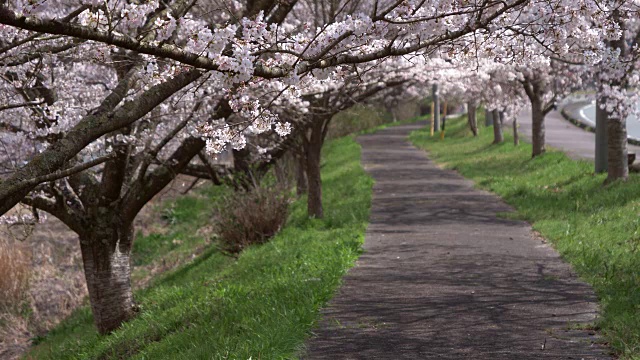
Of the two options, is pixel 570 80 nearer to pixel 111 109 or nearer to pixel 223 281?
pixel 223 281

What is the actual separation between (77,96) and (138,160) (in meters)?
1.56

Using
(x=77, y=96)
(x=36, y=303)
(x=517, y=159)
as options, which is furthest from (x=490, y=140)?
(x=77, y=96)

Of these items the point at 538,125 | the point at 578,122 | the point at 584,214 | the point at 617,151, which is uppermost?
the point at 538,125

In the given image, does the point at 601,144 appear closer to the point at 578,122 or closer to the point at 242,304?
the point at 242,304

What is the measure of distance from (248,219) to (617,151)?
7.32 metres

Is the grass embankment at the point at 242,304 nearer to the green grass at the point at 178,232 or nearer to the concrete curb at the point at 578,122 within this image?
the green grass at the point at 178,232

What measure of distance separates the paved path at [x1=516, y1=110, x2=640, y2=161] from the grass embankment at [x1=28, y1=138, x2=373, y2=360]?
938 cm

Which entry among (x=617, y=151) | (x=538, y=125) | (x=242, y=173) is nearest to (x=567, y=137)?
(x=538, y=125)

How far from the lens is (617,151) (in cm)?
1535

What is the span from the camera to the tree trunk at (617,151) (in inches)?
603

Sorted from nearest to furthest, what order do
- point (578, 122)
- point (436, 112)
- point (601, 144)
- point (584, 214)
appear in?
point (584, 214) → point (601, 144) → point (578, 122) → point (436, 112)

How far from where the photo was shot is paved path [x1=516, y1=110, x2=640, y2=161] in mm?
23348

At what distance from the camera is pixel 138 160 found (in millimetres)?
10797

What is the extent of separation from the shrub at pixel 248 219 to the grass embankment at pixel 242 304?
302 mm
